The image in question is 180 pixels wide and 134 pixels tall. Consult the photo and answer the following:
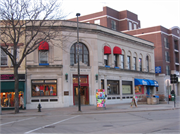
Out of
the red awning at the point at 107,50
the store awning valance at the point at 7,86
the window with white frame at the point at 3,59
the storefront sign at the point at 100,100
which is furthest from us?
the red awning at the point at 107,50

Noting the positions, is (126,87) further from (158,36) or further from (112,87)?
(158,36)

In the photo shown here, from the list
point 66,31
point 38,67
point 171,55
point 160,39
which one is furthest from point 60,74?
point 171,55

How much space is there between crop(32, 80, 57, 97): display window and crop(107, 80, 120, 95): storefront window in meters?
8.25

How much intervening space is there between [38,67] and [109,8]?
29765 mm

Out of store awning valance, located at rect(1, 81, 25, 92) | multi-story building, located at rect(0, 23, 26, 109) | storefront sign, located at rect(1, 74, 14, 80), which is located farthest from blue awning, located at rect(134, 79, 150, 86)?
storefront sign, located at rect(1, 74, 14, 80)

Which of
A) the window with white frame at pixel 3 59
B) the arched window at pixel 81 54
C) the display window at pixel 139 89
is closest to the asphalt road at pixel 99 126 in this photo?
the window with white frame at pixel 3 59

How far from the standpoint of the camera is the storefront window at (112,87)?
33.1 meters

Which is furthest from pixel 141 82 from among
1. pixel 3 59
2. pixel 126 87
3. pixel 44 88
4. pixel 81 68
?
pixel 3 59

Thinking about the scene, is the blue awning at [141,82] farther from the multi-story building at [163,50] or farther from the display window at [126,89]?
the multi-story building at [163,50]

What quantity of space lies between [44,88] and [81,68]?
5.26m

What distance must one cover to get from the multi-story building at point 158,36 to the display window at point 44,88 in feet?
83.6

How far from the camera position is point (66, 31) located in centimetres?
2930

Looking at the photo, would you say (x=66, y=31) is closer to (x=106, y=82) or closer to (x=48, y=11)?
(x=48, y=11)

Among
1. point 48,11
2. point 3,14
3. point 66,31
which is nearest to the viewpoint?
point 3,14
